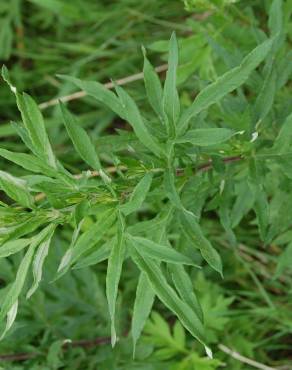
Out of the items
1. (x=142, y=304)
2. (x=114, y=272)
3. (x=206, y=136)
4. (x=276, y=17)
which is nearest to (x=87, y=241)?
(x=114, y=272)

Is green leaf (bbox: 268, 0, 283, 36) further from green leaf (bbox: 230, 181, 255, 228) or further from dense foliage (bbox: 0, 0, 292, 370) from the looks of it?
green leaf (bbox: 230, 181, 255, 228)

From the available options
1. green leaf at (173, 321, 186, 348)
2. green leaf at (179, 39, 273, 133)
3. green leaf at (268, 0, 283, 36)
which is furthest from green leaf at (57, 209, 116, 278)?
green leaf at (173, 321, 186, 348)

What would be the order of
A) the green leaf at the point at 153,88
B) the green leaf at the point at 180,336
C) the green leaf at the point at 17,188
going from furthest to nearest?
1. the green leaf at the point at 180,336
2. the green leaf at the point at 153,88
3. the green leaf at the point at 17,188

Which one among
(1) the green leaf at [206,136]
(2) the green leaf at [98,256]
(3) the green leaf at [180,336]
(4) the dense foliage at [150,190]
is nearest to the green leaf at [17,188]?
(4) the dense foliage at [150,190]

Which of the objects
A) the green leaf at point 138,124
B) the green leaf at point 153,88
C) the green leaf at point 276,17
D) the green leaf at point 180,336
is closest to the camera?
the green leaf at point 138,124

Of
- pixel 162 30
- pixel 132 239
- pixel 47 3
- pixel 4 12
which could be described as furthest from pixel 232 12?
pixel 4 12

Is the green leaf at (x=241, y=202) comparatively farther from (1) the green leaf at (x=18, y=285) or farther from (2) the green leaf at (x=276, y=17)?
(1) the green leaf at (x=18, y=285)

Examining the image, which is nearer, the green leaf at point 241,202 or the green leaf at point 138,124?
the green leaf at point 138,124

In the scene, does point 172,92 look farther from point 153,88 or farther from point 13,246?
point 13,246
